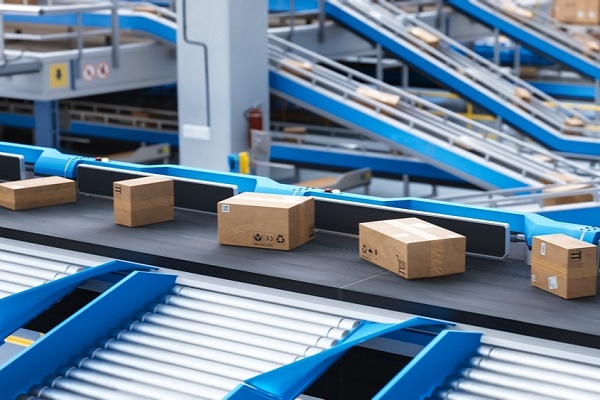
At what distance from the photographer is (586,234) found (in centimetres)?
478

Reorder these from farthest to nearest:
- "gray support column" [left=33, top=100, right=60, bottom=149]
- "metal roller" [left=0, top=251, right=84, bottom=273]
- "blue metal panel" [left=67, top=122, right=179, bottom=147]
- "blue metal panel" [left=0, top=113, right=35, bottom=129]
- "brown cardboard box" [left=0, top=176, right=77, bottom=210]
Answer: "blue metal panel" [left=0, top=113, right=35, bottom=129] → "blue metal panel" [left=67, top=122, right=179, bottom=147] → "gray support column" [left=33, top=100, right=60, bottom=149] → "brown cardboard box" [left=0, top=176, right=77, bottom=210] → "metal roller" [left=0, top=251, right=84, bottom=273]

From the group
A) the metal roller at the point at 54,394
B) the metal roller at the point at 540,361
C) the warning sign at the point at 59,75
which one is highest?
the warning sign at the point at 59,75

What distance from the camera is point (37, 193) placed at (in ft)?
20.4

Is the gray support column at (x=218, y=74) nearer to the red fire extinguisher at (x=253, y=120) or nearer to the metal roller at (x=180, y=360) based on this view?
the red fire extinguisher at (x=253, y=120)

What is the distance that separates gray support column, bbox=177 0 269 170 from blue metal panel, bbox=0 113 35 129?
3545 millimetres

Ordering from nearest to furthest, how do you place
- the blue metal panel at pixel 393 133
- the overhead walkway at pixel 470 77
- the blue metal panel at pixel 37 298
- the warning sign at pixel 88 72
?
the blue metal panel at pixel 37 298, the blue metal panel at pixel 393 133, the warning sign at pixel 88 72, the overhead walkway at pixel 470 77

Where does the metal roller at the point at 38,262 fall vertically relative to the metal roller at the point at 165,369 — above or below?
above

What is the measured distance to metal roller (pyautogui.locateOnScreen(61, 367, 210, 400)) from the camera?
4234 millimetres

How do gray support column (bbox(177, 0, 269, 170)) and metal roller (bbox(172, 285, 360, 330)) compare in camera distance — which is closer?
metal roller (bbox(172, 285, 360, 330))

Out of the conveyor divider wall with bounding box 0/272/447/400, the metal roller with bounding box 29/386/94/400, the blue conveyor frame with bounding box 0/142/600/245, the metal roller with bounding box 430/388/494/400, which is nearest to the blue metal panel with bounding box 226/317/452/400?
the conveyor divider wall with bounding box 0/272/447/400

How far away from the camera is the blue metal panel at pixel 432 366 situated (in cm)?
389

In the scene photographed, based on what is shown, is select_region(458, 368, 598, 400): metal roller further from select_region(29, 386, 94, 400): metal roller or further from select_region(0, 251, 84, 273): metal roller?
select_region(0, 251, 84, 273): metal roller

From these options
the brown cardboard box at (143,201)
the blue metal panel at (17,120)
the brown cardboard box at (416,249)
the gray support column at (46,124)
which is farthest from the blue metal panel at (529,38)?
the brown cardboard box at (416,249)

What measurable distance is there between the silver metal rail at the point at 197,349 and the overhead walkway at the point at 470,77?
8689 mm
